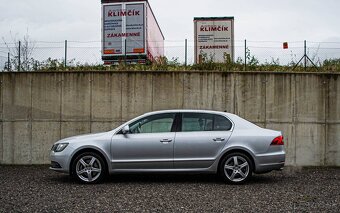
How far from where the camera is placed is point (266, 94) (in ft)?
42.4

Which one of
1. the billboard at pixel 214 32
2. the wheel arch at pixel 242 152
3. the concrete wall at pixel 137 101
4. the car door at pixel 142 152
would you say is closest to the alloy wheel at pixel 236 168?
the wheel arch at pixel 242 152

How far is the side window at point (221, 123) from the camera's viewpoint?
923cm

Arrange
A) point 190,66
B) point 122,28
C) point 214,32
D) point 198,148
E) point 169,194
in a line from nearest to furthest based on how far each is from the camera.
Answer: point 169,194, point 198,148, point 190,66, point 122,28, point 214,32

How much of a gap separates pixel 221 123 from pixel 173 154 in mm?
1212

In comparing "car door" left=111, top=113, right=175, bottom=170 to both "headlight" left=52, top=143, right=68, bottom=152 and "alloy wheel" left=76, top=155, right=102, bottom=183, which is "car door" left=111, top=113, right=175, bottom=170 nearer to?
"alloy wheel" left=76, top=155, right=102, bottom=183

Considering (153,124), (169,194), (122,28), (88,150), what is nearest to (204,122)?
(153,124)

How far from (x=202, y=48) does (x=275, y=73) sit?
6052mm

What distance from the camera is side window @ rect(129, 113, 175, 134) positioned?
9.18 meters

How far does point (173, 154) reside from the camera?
8.99 meters

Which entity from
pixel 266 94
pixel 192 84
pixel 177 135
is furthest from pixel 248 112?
pixel 177 135

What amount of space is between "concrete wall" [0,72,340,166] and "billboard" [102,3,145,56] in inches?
153

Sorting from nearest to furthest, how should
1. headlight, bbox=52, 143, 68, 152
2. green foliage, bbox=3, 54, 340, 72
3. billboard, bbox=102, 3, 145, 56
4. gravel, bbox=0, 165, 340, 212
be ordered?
gravel, bbox=0, 165, 340, 212 < headlight, bbox=52, 143, 68, 152 < green foliage, bbox=3, 54, 340, 72 < billboard, bbox=102, 3, 145, 56

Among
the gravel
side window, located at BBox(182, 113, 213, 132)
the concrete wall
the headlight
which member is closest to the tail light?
the gravel

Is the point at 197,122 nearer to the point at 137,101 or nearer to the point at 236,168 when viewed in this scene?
the point at 236,168
